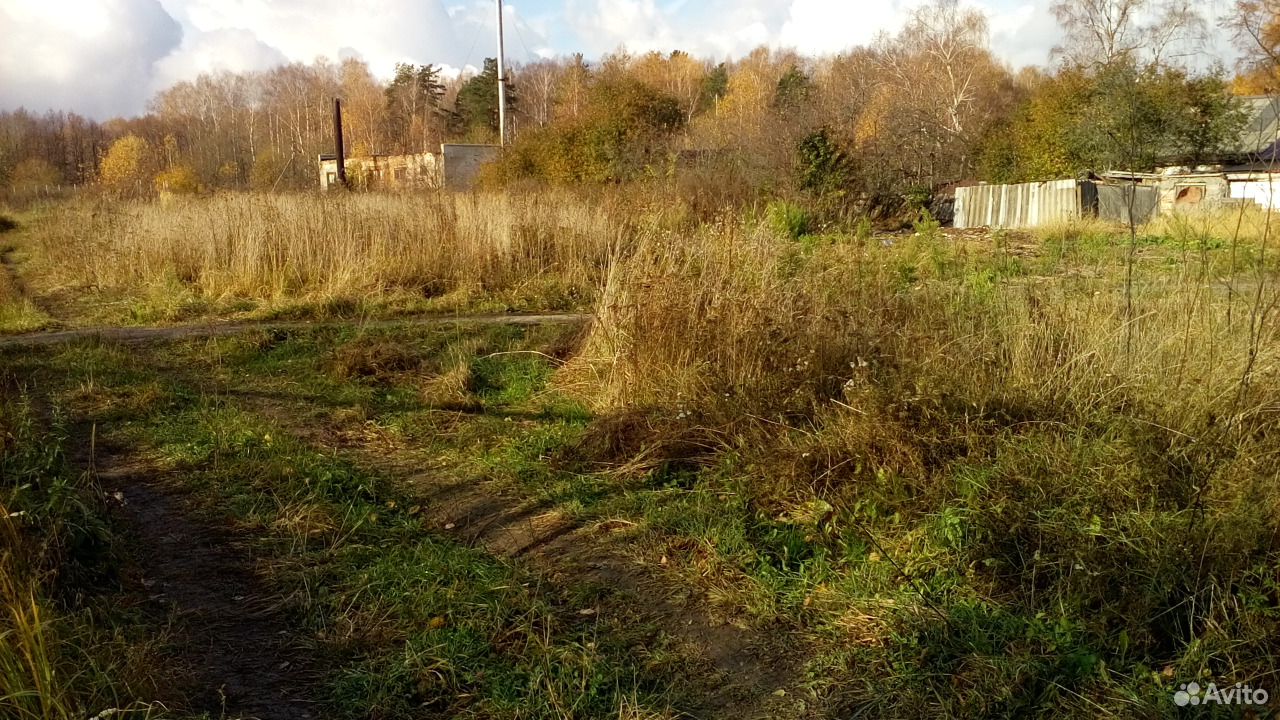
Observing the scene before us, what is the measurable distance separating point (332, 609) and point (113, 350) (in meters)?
5.97

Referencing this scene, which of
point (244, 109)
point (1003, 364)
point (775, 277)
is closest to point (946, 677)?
point (1003, 364)

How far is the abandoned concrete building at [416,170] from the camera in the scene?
17.8 meters

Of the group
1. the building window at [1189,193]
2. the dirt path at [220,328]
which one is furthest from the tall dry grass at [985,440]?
the building window at [1189,193]

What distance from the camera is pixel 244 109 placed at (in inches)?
2899

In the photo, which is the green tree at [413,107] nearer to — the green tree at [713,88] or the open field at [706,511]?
the green tree at [713,88]

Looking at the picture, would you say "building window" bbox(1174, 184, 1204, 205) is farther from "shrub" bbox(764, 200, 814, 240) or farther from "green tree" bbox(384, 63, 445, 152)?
"green tree" bbox(384, 63, 445, 152)

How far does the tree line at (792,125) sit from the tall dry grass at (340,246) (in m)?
2.26

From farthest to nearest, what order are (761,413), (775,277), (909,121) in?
(909,121) < (775,277) < (761,413)

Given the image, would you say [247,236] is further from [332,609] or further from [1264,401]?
[1264,401]

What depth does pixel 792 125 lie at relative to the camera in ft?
78.9

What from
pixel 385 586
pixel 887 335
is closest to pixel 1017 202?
pixel 887 335

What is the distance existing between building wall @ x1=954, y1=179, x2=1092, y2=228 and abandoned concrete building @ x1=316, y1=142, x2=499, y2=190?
1445cm

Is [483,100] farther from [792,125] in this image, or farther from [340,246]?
[340,246]

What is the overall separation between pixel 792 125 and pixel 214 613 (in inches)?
894
